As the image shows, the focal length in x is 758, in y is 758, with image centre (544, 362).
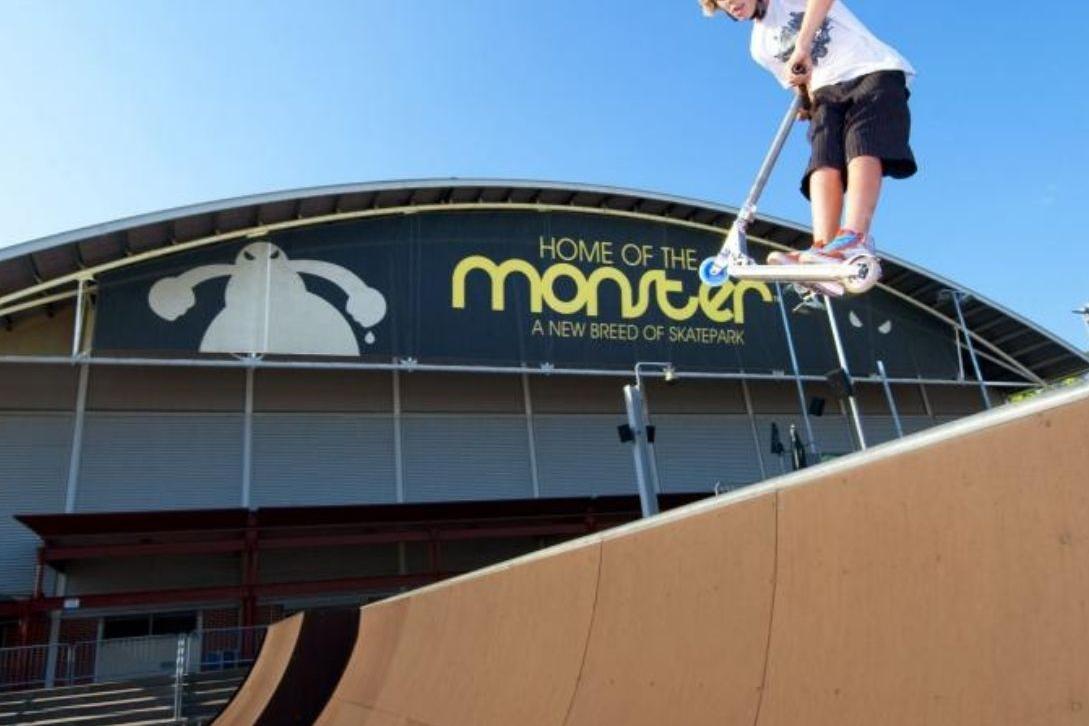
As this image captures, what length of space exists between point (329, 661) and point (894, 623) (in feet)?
21.2

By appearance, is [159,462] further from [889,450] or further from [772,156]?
[889,450]

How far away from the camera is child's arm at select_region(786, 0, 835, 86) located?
9.75 ft

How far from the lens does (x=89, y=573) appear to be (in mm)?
20078

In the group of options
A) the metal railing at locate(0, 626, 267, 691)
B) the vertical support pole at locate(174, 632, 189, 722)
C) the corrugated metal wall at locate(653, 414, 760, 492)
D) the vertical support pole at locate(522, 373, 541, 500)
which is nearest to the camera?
the vertical support pole at locate(174, 632, 189, 722)

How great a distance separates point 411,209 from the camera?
25.0 m

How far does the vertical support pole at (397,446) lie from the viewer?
23.1m

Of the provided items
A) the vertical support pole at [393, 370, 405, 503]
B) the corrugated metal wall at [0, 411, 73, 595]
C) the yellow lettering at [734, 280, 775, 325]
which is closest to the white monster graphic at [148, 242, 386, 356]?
the vertical support pole at [393, 370, 405, 503]

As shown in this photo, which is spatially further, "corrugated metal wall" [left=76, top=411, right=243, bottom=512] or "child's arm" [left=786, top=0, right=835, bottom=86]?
"corrugated metal wall" [left=76, top=411, right=243, bottom=512]

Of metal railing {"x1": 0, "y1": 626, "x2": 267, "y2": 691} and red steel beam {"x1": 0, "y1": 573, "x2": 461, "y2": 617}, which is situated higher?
red steel beam {"x1": 0, "y1": 573, "x2": 461, "y2": 617}

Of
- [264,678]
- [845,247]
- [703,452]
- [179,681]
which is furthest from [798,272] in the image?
[703,452]

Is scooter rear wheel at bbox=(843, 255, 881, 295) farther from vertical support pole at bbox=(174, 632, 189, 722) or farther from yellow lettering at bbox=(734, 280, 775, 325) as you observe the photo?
yellow lettering at bbox=(734, 280, 775, 325)

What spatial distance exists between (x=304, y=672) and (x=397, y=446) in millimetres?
16594

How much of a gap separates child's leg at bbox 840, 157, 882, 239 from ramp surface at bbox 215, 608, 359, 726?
584 centimetres

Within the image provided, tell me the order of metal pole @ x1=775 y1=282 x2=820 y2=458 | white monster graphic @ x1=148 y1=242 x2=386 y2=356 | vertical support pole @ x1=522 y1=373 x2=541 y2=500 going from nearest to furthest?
white monster graphic @ x1=148 y1=242 x2=386 y2=356 < vertical support pole @ x1=522 y1=373 x2=541 y2=500 < metal pole @ x1=775 y1=282 x2=820 y2=458
